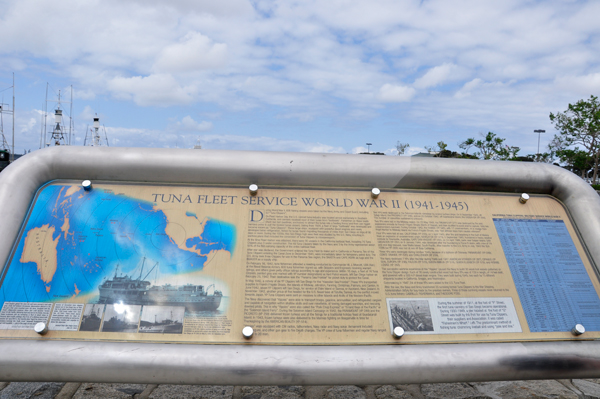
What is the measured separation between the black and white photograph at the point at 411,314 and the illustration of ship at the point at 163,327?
3.98 feet

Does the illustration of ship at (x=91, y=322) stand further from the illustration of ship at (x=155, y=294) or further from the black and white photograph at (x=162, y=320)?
the black and white photograph at (x=162, y=320)

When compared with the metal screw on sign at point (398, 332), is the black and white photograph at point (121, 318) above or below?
above

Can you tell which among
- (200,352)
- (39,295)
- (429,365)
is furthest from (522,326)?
(39,295)

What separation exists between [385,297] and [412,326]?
22 centimetres

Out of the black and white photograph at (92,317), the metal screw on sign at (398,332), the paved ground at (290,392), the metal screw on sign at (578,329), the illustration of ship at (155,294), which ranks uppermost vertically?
the illustration of ship at (155,294)

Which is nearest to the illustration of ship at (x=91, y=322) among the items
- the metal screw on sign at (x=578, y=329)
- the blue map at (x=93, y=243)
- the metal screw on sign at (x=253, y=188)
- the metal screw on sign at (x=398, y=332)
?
the blue map at (x=93, y=243)

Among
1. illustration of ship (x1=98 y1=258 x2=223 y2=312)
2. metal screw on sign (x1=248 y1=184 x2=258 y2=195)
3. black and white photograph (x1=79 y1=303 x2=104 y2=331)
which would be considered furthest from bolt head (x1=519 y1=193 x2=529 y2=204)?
black and white photograph (x1=79 y1=303 x2=104 y2=331)

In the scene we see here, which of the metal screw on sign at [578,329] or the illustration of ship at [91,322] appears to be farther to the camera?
the metal screw on sign at [578,329]

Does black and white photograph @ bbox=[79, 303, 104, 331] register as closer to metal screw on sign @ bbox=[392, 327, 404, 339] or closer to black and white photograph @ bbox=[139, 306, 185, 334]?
black and white photograph @ bbox=[139, 306, 185, 334]

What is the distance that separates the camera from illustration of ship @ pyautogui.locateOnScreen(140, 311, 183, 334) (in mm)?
1970

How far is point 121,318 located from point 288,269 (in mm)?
971

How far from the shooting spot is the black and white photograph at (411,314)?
2.08 m

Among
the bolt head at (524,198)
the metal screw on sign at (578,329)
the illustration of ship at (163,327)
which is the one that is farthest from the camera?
the bolt head at (524,198)

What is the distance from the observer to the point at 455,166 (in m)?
2.58
